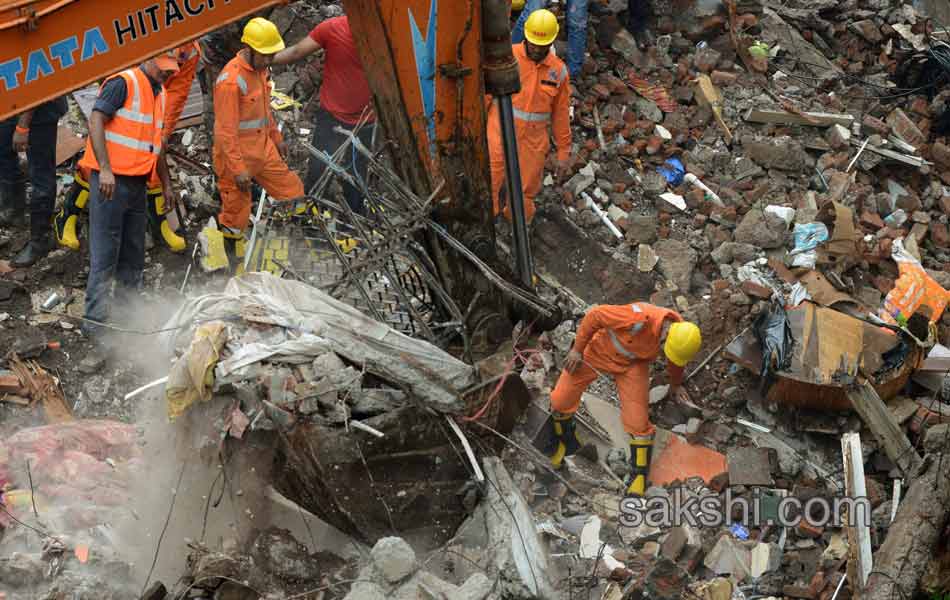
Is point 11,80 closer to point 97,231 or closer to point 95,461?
point 95,461

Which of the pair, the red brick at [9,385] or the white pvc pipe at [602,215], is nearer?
the red brick at [9,385]

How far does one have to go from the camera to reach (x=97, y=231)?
6324 millimetres

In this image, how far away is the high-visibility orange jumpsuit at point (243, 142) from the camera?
6562mm

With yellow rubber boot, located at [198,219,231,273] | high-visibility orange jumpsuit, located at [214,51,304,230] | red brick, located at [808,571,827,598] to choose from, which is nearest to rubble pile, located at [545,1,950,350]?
red brick, located at [808,571,827,598]

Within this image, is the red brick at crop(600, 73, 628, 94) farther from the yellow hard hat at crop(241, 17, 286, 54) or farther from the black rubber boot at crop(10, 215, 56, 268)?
the black rubber boot at crop(10, 215, 56, 268)

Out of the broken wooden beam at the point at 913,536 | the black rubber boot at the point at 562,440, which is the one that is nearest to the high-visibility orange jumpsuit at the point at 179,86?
the black rubber boot at the point at 562,440

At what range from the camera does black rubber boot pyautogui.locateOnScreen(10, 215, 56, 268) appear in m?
7.00

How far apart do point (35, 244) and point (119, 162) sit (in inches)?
49.8

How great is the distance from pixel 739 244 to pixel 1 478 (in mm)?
5414

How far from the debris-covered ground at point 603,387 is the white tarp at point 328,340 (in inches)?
0.6

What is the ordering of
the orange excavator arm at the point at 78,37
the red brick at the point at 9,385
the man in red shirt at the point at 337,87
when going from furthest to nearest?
1. the man in red shirt at the point at 337,87
2. the red brick at the point at 9,385
3. the orange excavator arm at the point at 78,37

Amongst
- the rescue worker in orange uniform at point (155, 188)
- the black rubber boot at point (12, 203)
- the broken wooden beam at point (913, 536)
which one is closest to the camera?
the broken wooden beam at point (913, 536)

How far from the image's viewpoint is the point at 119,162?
6.21 m

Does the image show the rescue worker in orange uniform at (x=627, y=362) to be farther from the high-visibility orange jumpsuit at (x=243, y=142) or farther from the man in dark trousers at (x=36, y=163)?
the man in dark trousers at (x=36, y=163)
